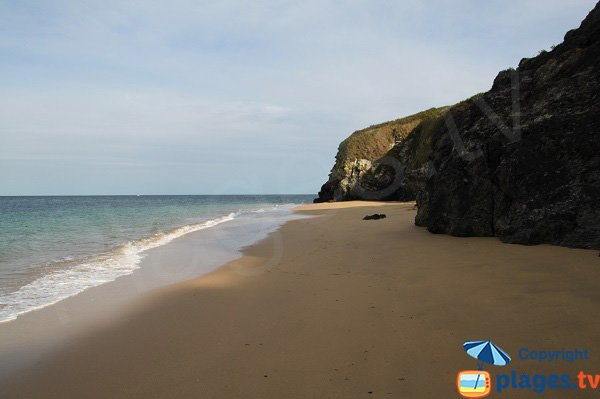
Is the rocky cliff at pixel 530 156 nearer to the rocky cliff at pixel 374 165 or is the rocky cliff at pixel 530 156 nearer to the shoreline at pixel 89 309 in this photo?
the shoreline at pixel 89 309

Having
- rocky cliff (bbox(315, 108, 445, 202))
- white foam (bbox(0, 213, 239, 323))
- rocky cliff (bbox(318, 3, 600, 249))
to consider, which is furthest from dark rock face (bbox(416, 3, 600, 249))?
rocky cliff (bbox(315, 108, 445, 202))

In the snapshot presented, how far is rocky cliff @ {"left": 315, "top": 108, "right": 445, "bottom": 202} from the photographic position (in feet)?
140

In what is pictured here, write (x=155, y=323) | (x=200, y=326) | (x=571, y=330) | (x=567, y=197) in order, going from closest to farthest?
(x=571, y=330) → (x=200, y=326) → (x=155, y=323) → (x=567, y=197)

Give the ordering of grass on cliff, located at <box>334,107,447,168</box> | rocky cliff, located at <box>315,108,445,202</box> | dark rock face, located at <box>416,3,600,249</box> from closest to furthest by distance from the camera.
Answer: dark rock face, located at <box>416,3,600,249</box>, rocky cliff, located at <box>315,108,445,202</box>, grass on cliff, located at <box>334,107,447,168</box>

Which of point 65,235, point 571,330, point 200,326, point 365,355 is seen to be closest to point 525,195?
point 571,330

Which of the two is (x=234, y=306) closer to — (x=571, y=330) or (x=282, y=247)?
(x=571, y=330)

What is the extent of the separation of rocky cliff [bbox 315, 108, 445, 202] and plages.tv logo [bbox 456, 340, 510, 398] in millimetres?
37084

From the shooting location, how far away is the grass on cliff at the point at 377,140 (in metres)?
50.2

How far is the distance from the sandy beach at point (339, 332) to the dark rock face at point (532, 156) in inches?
31.3

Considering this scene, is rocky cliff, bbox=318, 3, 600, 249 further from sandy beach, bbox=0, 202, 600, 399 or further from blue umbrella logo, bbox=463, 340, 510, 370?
blue umbrella logo, bbox=463, 340, 510, 370

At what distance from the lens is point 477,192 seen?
9.16m

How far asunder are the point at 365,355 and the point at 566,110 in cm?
695

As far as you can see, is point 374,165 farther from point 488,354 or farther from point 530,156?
point 488,354

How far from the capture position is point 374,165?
4706 cm
